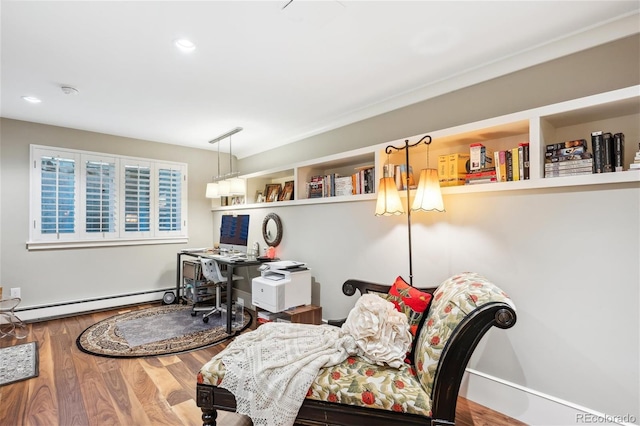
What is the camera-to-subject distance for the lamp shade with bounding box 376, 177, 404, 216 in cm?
241

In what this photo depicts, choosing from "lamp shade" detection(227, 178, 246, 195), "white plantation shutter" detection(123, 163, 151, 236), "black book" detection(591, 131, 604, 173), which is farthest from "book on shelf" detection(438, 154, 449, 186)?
"white plantation shutter" detection(123, 163, 151, 236)

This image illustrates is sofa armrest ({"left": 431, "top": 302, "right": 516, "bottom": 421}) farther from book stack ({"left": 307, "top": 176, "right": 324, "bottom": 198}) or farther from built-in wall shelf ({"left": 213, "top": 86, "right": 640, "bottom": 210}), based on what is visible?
book stack ({"left": 307, "top": 176, "right": 324, "bottom": 198})

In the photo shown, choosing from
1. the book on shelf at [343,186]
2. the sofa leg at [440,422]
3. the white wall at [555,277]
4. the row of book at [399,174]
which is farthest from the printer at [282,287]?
the sofa leg at [440,422]

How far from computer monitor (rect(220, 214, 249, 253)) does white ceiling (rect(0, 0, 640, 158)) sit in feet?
4.56

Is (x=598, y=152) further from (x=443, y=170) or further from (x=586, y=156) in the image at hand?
(x=443, y=170)

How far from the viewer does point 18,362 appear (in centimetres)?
261

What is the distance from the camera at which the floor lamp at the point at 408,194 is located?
218cm

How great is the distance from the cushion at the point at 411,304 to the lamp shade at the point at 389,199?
0.67 meters

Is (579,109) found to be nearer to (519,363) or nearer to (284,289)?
(519,363)

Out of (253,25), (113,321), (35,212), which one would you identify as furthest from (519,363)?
(35,212)

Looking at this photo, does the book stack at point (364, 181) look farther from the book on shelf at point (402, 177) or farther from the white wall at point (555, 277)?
the white wall at point (555, 277)

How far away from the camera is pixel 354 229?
2.98m

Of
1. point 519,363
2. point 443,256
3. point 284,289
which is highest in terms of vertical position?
point 443,256

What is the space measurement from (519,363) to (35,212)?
5047 millimetres
